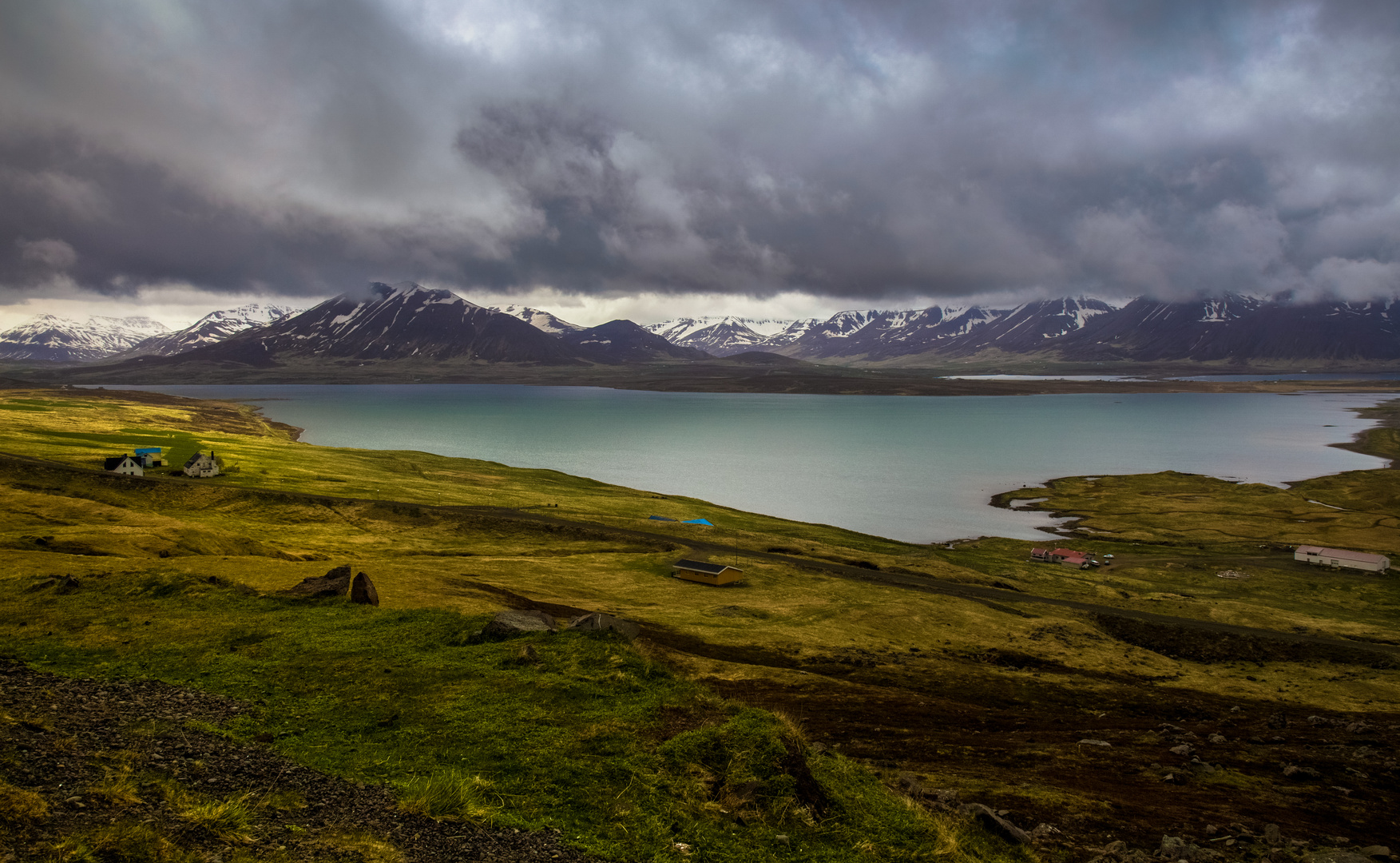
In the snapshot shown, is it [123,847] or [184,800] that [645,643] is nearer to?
[184,800]

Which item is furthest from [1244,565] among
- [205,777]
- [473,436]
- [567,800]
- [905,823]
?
[473,436]

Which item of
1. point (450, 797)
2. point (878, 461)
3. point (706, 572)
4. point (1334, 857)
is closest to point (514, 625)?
point (450, 797)

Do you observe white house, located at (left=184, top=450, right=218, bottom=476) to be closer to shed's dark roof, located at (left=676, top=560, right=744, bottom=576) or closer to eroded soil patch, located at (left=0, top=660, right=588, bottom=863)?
shed's dark roof, located at (left=676, top=560, right=744, bottom=576)

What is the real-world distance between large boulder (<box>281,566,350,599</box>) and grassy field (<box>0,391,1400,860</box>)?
3.80ft

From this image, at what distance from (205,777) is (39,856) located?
11.5ft

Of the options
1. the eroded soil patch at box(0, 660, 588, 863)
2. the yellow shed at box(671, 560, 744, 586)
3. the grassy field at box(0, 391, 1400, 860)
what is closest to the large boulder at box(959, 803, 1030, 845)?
the grassy field at box(0, 391, 1400, 860)

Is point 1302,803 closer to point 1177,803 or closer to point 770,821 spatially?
point 1177,803

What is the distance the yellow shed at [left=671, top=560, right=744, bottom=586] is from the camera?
171ft

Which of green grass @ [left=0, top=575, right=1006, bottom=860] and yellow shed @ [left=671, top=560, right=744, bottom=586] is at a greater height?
green grass @ [left=0, top=575, right=1006, bottom=860]

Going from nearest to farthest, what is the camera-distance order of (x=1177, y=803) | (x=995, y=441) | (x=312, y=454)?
1. (x=1177, y=803)
2. (x=312, y=454)
3. (x=995, y=441)

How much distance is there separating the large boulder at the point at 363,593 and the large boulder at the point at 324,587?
603 millimetres

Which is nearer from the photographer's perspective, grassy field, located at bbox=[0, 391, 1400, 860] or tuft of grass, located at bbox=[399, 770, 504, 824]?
tuft of grass, located at bbox=[399, 770, 504, 824]

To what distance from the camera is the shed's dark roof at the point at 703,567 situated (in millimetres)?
52125

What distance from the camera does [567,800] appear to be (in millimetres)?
13953
